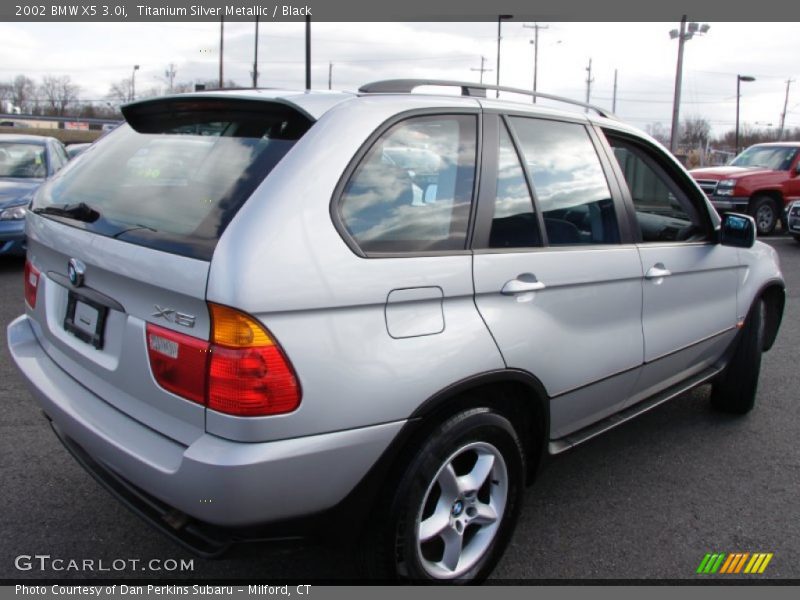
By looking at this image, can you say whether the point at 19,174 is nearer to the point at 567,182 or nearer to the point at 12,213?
the point at 12,213

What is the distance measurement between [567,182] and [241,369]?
5.53 ft

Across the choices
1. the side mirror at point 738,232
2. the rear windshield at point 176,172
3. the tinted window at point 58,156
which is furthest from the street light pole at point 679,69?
the rear windshield at point 176,172

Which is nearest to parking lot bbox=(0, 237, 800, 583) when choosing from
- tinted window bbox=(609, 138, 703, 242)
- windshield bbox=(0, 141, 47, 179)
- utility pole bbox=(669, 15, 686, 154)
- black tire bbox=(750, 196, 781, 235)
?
tinted window bbox=(609, 138, 703, 242)

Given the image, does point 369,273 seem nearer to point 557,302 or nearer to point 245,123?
point 245,123

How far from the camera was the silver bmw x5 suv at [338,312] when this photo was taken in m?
1.89

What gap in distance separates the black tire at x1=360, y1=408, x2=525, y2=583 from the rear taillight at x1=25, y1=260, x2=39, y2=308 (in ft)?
5.47

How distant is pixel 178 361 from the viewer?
77.1 inches

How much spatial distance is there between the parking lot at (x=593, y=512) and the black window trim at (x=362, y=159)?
94 cm

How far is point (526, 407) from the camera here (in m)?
2.66

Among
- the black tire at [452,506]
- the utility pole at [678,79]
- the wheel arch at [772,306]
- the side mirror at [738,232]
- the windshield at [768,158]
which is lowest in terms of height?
the black tire at [452,506]

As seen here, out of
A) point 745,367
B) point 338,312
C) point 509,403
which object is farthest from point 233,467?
point 745,367

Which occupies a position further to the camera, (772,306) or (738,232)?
(772,306)

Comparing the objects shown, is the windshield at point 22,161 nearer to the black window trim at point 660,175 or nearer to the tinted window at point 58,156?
the tinted window at point 58,156

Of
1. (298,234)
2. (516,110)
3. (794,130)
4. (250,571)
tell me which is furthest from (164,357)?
(794,130)
